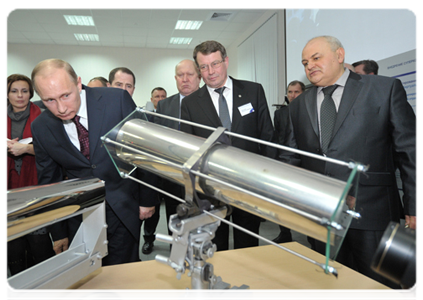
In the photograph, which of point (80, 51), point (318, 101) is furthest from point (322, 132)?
point (80, 51)

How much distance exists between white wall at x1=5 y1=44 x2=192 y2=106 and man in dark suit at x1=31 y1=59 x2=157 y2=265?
296 inches

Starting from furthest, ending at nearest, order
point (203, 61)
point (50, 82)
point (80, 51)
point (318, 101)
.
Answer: point (80, 51)
point (203, 61)
point (318, 101)
point (50, 82)

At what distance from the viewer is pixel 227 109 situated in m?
1.98

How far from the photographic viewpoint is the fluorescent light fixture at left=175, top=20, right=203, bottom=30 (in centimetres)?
679

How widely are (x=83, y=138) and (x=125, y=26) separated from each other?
6.26 m

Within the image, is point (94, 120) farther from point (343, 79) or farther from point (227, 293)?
point (343, 79)

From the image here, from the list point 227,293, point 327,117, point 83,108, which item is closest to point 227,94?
point 327,117

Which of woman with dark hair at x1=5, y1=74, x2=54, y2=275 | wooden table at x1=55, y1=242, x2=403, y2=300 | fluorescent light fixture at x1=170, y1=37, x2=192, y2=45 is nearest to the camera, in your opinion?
wooden table at x1=55, y1=242, x2=403, y2=300

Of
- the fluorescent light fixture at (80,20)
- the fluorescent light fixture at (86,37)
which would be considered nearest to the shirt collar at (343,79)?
the fluorescent light fixture at (80,20)

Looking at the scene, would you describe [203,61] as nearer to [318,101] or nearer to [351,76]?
[318,101]

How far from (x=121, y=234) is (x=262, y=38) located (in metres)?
5.96

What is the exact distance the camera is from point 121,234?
157 cm

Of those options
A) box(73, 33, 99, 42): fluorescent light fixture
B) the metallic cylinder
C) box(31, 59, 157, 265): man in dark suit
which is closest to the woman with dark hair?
box(31, 59, 157, 265): man in dark suit

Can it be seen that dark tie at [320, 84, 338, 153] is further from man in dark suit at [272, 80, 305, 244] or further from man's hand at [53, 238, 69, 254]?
man's hand at [53, 238, 69, 254]
